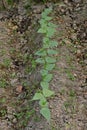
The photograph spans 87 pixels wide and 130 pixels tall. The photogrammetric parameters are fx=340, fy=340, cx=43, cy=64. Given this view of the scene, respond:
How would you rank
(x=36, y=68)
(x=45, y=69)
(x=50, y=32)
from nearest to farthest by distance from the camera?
1. (x=45, y=69)
2. (x=50, y=32)
3. (x=36, y=68)

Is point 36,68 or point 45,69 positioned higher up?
point 45,69

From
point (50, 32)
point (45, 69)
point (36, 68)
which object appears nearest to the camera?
point (45, 69)

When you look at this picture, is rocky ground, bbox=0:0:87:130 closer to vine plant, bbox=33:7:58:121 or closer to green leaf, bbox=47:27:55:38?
vine plant, bbox=33:7:58:121

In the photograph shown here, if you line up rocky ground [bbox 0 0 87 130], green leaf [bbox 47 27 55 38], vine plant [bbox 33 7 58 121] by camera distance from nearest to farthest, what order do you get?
vine plant [bbox 33 7 58 121], rocky ground [bbox 0 0 87 130], green leaf [bbox 47 27 55 38]

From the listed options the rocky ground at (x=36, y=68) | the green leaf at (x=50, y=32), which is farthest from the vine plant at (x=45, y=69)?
the rocky ground at (x=36, y=68)

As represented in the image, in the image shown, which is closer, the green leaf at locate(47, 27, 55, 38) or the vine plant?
the vine plant

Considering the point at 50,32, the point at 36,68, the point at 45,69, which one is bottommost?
the point at 36,68

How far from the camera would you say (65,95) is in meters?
3.13

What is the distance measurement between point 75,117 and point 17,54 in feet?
3.71

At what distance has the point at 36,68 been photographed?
11.2 ft

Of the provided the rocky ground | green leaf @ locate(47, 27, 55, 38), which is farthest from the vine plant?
the rocky ground

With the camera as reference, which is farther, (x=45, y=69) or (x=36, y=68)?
(x=36, y=68)

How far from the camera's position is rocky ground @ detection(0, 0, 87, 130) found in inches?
118

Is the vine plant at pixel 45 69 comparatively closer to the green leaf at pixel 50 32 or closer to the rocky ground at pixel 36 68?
the green leaf at pixel 50 32
